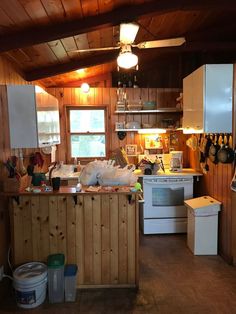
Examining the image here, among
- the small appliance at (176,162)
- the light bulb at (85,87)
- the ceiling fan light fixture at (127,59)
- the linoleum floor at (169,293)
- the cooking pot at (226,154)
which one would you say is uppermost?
the light bulb at (85,87)

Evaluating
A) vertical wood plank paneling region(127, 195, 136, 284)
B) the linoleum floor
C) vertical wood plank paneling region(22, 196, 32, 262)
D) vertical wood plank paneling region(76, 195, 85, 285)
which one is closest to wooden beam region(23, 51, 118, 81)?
vertical wood plank paneling region(22, 196, 32, 262)

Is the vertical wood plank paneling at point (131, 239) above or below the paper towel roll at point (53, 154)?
below

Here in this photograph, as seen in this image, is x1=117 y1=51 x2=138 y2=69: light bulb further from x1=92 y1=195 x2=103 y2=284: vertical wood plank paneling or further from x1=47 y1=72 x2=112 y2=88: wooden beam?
x1=47 y1=72 x2=112 y2=88: wooden beam

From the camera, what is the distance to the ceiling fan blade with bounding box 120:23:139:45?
7.51ft

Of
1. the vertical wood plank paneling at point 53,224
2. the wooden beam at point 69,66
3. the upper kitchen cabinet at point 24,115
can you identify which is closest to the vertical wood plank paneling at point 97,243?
the vertical wood plank paneling at point 53,224

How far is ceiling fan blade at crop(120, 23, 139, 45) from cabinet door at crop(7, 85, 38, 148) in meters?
0.95

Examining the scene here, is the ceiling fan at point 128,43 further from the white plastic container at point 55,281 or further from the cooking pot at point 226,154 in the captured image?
the white plastic container at point 55,281

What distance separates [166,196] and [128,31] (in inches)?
92.9

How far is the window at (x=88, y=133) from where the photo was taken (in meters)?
4.58

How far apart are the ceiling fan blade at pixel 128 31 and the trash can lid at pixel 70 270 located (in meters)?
2.13

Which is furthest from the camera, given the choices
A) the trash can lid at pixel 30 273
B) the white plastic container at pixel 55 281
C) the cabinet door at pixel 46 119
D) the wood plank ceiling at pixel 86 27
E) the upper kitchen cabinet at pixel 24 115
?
the cabinet door at pixel 46 119

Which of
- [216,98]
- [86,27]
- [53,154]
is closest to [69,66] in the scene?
[86,27]

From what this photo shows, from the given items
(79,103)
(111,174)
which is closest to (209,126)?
(111,174)

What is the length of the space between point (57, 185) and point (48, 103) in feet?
3.29
